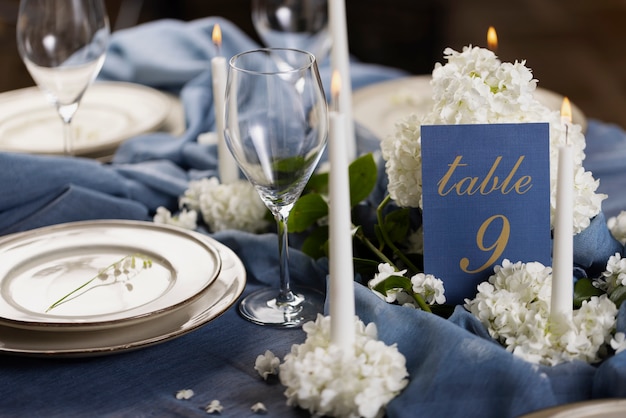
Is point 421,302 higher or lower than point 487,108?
lower

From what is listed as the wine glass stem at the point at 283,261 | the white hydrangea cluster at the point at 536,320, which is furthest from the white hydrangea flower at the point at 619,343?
the wine glass stem at the point at 283,261

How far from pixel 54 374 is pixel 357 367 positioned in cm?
34

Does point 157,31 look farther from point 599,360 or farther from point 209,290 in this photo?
point 599,360

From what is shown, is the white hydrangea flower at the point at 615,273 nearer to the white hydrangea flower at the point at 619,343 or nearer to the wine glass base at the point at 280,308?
the white hydrangea flower at the point at 619,343

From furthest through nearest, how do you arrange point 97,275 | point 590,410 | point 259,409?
point 97,275 → point 259,409 → point 590,410

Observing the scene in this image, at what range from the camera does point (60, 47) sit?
1396mm

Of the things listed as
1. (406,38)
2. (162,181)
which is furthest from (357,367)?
(406,38)

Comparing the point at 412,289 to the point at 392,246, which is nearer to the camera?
the point at 412,289

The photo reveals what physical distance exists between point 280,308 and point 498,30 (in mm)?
3918

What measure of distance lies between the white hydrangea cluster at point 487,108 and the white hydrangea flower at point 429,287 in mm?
109

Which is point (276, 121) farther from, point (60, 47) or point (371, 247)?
point (60, 47)

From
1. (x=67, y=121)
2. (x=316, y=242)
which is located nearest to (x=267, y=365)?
(x=316, y=242)

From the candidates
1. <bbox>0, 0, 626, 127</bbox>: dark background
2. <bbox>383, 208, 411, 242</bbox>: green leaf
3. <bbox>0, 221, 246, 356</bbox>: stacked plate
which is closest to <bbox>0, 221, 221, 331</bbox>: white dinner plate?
<bbox>0, 221, 246, 356</bbox>: stacked plate

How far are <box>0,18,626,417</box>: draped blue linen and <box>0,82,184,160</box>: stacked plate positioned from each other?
0.17 m
